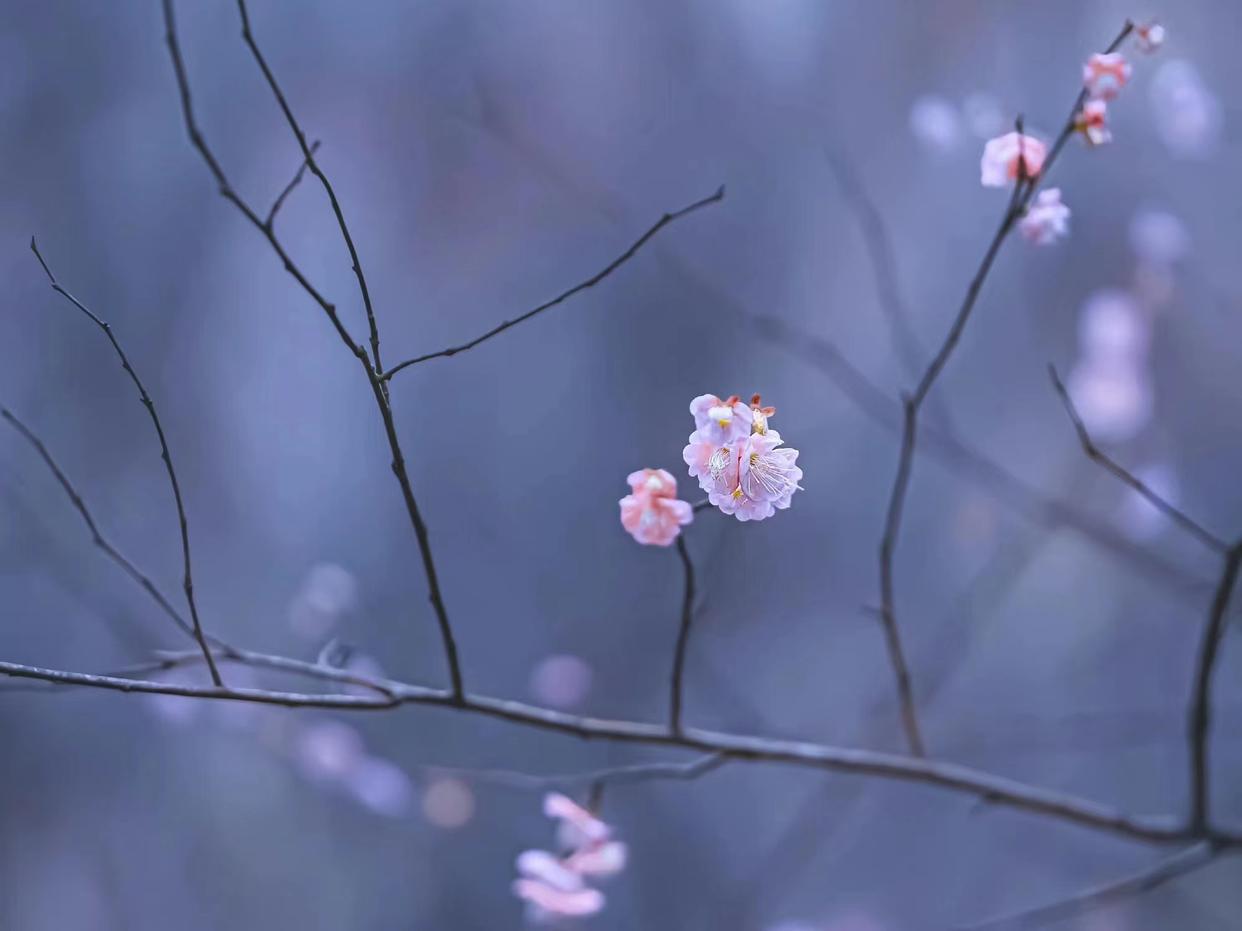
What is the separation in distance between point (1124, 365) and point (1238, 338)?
6.9 inches

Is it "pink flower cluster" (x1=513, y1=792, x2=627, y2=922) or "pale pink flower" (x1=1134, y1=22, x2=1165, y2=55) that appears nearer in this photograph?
"pale pink flower" (x1=1134, y1=22, x2=1165, y2=55)

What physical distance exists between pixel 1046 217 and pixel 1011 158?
0.19ft

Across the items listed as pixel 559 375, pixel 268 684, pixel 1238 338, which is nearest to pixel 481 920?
pixel 268 684

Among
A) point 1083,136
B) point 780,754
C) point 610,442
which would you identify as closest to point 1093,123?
point 1083,136

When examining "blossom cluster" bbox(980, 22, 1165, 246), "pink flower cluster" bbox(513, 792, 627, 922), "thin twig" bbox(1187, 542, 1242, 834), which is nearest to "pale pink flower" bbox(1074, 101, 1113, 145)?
"blossom cluster" bbox(980, 22, 1165, 246)

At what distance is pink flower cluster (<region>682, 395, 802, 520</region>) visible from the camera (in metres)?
0.54

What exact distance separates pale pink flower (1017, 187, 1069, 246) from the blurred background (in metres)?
0.74

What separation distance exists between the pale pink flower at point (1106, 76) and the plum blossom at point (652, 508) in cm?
39

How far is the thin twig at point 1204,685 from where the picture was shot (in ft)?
1.83

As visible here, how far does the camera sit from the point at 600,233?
149cm

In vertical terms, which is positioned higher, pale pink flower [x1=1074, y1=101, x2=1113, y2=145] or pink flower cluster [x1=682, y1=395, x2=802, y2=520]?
pale pink flower [x1=1074, y1=101, x2=1113, y2=145]

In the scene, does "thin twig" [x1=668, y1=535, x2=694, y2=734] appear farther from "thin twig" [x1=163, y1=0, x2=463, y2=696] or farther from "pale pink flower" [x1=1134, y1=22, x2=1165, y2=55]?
"pale pink flower" [x1=1134, y1=22, x2=1165, y2=55]

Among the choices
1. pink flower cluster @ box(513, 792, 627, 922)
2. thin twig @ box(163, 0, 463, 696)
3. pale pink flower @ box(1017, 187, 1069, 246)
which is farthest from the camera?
pink flower cluster @ box(513, 792, 627, 922)

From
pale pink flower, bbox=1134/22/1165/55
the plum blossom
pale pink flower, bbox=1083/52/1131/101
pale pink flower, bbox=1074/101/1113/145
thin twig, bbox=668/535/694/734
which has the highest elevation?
pale pink flower, bbox=1134/22/1165/55
